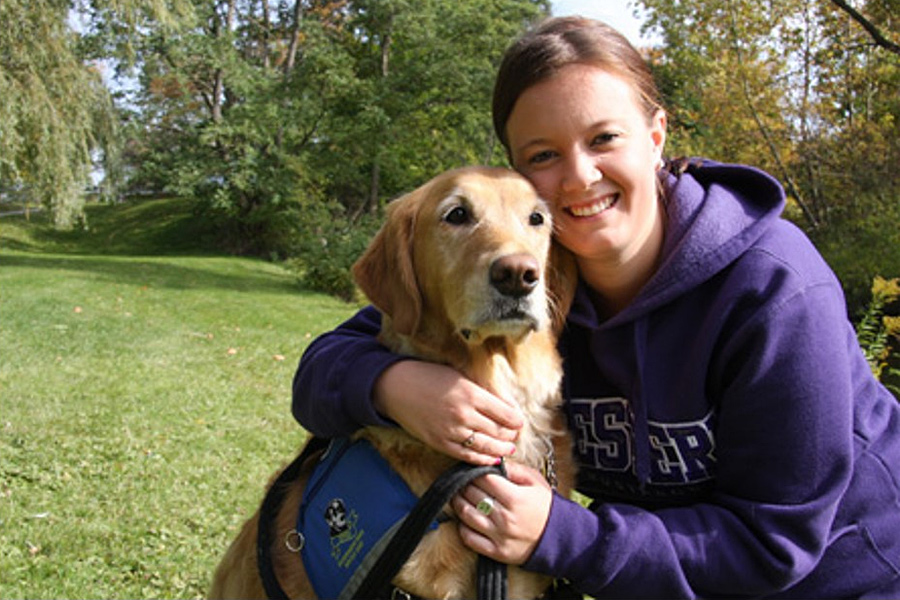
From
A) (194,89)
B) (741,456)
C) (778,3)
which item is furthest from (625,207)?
(194,89)

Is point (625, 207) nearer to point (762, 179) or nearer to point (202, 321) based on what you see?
point (762, 179)

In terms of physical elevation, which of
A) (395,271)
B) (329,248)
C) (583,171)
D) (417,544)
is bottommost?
(329,248)

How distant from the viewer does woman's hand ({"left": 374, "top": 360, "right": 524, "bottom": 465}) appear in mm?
2029

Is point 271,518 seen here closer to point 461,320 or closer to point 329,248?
point 461,320

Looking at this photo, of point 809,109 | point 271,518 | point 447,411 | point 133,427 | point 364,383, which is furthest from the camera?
point 809,109

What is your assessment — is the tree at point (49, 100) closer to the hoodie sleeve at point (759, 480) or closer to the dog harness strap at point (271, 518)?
the dog harness strap at point (271, 518)

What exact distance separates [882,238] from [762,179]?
420 inches

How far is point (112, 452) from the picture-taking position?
5.49m

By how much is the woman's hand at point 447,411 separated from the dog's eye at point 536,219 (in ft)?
1.88

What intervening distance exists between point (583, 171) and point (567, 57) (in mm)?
369

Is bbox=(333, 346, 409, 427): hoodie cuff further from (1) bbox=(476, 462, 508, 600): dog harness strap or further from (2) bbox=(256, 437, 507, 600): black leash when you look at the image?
(1) bbox=(476, 462, 508, 600): dog harness strap

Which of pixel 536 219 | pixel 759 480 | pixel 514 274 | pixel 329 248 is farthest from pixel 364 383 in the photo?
pixel 329 248

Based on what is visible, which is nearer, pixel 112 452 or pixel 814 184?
pixel 112 452

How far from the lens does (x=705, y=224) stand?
2.05 metres
